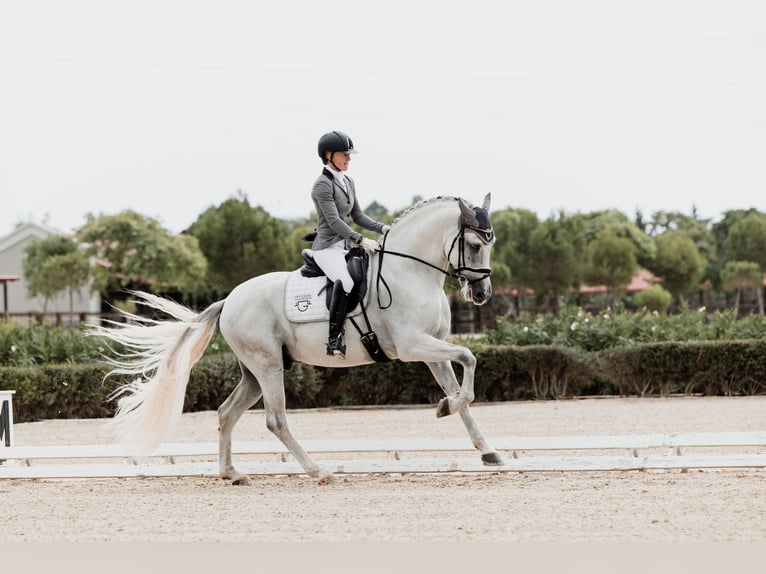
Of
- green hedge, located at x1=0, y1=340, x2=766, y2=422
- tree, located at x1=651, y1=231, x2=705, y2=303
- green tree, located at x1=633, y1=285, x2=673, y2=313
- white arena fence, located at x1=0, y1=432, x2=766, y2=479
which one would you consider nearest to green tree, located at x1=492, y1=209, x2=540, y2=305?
green tree, located at x1=633, y1=285, x2=673, y2=313

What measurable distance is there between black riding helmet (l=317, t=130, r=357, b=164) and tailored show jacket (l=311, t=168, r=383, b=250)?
0.16 meters

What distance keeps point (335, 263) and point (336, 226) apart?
31 centimetres

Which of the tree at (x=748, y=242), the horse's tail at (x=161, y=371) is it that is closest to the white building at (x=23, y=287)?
the tree at (x=748, y=242)

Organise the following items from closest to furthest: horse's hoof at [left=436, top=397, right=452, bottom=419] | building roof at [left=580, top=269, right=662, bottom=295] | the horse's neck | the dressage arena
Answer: the dressage arena
horse's hoof at [left=436, top=397, right=452, bottom=419]
the horse's neck
building roof at [left=580, top=269, right=662, bottom=295]

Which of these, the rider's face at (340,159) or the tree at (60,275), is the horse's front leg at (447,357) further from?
the tree at (60,275)

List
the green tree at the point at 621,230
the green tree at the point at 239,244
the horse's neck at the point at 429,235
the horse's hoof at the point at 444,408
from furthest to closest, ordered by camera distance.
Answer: the green tree at the point at 621,230 → the green tree at the point at 239,244 → the horse's neck at the point at 429,235 → the horse's hoof at the point at 444,408

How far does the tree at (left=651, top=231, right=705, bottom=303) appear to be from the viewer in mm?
71188

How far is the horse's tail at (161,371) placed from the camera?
373 inches

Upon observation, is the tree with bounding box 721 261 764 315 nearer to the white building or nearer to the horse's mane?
the white building

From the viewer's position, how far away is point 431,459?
30.7 ft

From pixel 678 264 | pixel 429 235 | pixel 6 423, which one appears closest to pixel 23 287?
pixel 678 264

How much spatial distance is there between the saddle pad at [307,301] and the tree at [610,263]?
57.7 metres

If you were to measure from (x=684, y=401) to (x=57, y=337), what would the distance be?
33.9ft

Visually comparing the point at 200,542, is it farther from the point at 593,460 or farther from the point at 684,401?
the point at 684,401
